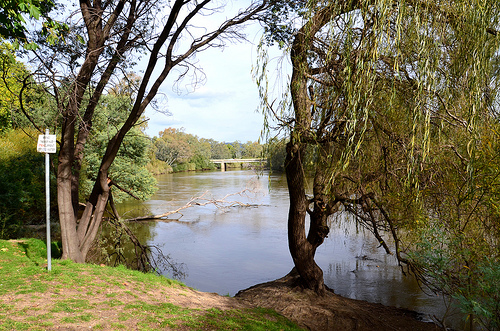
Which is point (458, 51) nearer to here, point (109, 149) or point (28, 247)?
point (109, 149)

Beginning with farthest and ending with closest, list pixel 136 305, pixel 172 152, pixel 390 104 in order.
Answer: pixel 172 152
pixel 136 305
pixel 390 104

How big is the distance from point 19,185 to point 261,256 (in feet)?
25.4

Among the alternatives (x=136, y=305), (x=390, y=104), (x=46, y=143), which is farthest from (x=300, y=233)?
(x=46, y=143)

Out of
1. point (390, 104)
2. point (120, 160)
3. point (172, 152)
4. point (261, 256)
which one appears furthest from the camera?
point (172, 152)

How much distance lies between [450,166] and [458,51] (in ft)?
6.69

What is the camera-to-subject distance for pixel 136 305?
4926mm

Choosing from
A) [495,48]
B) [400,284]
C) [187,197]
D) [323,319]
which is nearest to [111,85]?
[323,319]

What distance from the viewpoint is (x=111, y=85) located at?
26.1 ft

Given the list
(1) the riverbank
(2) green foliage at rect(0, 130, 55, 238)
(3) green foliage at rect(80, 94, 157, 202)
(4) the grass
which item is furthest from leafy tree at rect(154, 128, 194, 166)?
(4) the grass

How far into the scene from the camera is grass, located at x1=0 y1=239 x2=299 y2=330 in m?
4.15

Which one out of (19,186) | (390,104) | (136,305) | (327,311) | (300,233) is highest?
(390,104)

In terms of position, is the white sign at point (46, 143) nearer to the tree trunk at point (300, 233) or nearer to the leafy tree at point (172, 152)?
the tree trunk at point (300, 233)

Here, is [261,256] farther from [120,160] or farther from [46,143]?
[120,160]

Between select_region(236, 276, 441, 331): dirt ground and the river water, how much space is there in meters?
1.01
